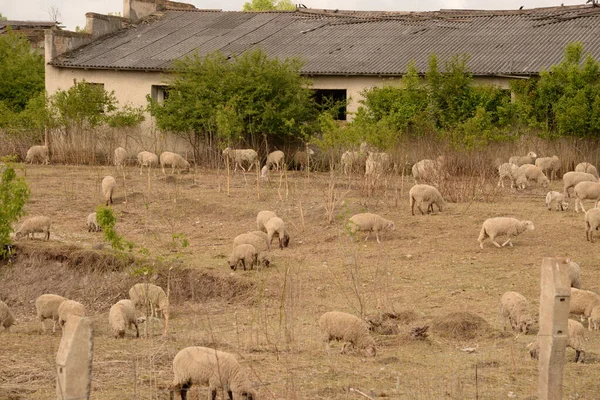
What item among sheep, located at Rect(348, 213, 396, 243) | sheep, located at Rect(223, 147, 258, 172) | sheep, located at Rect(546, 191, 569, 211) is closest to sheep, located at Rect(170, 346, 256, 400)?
sheep, located at Rect(348, 213, 396, 243)

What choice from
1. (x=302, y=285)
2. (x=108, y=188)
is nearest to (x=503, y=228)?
(x=302, y=285)

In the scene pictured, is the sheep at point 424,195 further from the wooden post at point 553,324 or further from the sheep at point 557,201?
the wooden post at point 553,324

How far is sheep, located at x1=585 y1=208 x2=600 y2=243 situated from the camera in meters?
16.3

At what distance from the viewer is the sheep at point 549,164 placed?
25625 millimetres

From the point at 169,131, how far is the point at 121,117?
5.23ft

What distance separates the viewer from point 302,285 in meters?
14.3

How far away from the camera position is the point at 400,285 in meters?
14.2

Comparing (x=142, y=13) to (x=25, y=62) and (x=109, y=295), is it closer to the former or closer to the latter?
(x=25, y=62)

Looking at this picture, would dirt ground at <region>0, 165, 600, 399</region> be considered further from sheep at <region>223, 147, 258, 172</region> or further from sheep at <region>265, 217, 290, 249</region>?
sheep at <region>223, 147, 258, 172</region>

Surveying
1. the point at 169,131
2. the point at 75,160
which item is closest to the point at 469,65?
the point at 169,131

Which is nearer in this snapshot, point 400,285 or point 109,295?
point 400,285

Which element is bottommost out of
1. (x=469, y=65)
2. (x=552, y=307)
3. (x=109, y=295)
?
(x=109, y=295)

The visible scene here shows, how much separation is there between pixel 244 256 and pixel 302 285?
1219 millimetres

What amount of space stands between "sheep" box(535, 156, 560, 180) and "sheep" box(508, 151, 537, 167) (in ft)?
0.91
